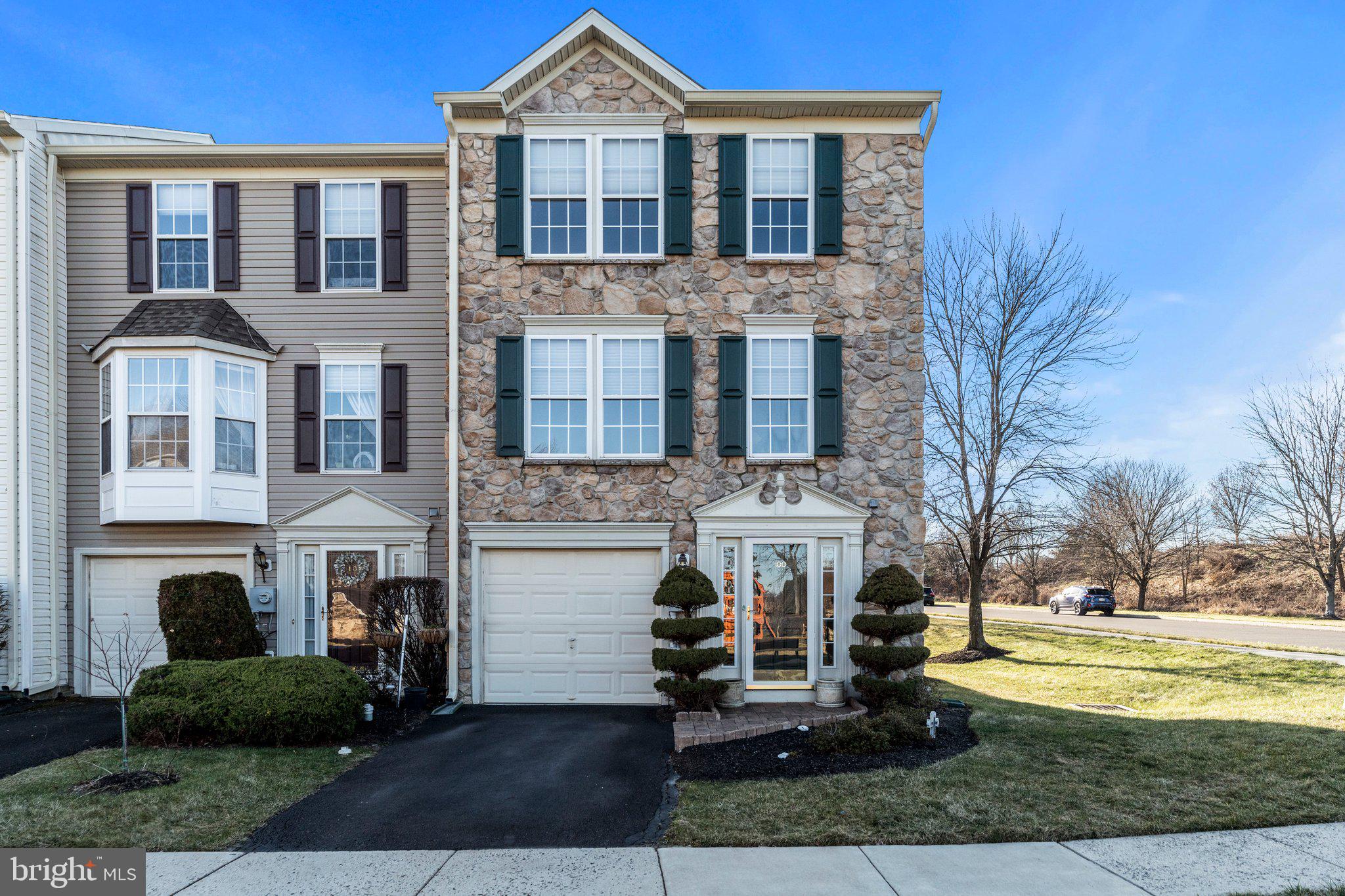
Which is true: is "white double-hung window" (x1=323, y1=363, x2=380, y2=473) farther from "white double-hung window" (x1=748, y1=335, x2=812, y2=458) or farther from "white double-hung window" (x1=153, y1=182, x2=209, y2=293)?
"white double-hung window" (x1=748, y1=335, x2=812, y2=458)

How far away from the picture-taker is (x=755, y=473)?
9641mm

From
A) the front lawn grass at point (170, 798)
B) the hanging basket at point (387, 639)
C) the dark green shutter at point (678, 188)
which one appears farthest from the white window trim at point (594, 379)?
the front lawn grass at point (170, 798)

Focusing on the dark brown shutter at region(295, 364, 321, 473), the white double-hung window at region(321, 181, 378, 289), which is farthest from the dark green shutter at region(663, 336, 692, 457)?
the dark brown shutter at region(295, 364, 321, 473)

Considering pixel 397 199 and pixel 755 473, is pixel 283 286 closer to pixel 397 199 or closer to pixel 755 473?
pixel 397 199

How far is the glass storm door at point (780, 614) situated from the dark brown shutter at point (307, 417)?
21.3 ft

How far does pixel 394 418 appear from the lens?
34.8ft

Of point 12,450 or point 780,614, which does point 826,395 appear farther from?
point 12,450

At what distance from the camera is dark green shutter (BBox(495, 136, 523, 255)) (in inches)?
380

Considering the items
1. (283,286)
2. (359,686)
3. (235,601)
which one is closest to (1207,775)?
(359,686)

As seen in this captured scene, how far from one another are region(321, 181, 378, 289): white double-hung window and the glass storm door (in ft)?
23.0

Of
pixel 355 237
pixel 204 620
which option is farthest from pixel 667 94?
pixel 204 620

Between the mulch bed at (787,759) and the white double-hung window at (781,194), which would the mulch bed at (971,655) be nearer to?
the mulch bed at (787,759)

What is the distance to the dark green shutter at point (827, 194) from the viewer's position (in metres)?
9.70

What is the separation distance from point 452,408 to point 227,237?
15.3ft
